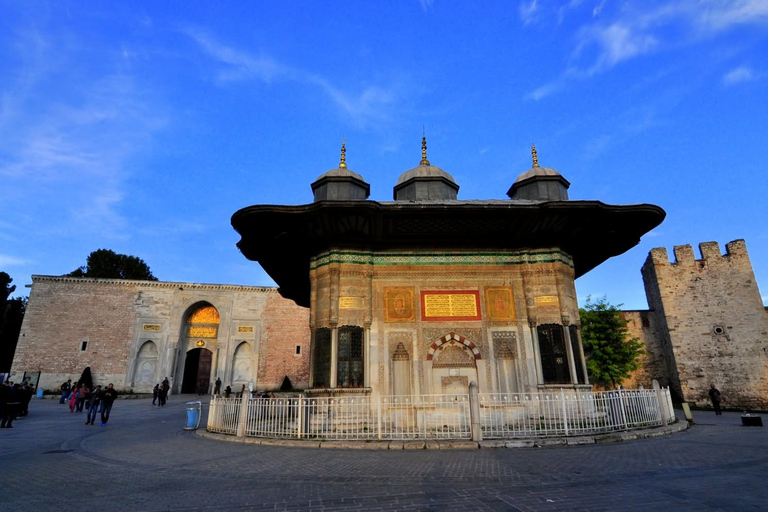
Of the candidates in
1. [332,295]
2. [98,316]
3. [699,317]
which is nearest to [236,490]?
[332,295]

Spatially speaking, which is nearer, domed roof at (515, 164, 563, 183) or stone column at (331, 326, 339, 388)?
stone column at (331, 326, 339, 388)

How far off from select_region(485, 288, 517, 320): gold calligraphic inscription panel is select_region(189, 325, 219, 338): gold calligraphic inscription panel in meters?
22.4

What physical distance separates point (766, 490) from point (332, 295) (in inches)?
333

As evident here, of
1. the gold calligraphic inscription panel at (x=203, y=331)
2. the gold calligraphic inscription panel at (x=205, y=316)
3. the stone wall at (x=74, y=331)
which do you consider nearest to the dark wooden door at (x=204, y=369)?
the gold calligraphic inscription panel at (x=203, y=331)

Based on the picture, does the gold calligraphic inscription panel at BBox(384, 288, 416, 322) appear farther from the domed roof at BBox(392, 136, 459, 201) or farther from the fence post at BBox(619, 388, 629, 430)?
the fence post at BBox(619, 388, 629, 430)

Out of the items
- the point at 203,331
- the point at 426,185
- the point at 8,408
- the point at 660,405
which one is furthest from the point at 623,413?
the point at 203,331

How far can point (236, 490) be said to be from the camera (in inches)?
169

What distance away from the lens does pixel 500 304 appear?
36.1ft

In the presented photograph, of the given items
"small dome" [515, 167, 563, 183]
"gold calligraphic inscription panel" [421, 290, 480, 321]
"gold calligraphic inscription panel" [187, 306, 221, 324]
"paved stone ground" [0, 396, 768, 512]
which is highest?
"small dome" [515, 167, 563, 183]

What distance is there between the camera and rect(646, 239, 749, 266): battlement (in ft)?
72.2

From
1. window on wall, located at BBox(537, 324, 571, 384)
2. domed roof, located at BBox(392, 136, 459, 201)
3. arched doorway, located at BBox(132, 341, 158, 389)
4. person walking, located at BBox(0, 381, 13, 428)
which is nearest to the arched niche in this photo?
arched doorway, located at BBox(132, 341, 158, 389)

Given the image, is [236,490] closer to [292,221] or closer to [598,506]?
[598,506]

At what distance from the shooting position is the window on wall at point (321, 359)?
9.96 meters

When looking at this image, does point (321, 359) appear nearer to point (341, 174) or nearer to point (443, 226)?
point (443, 226)
